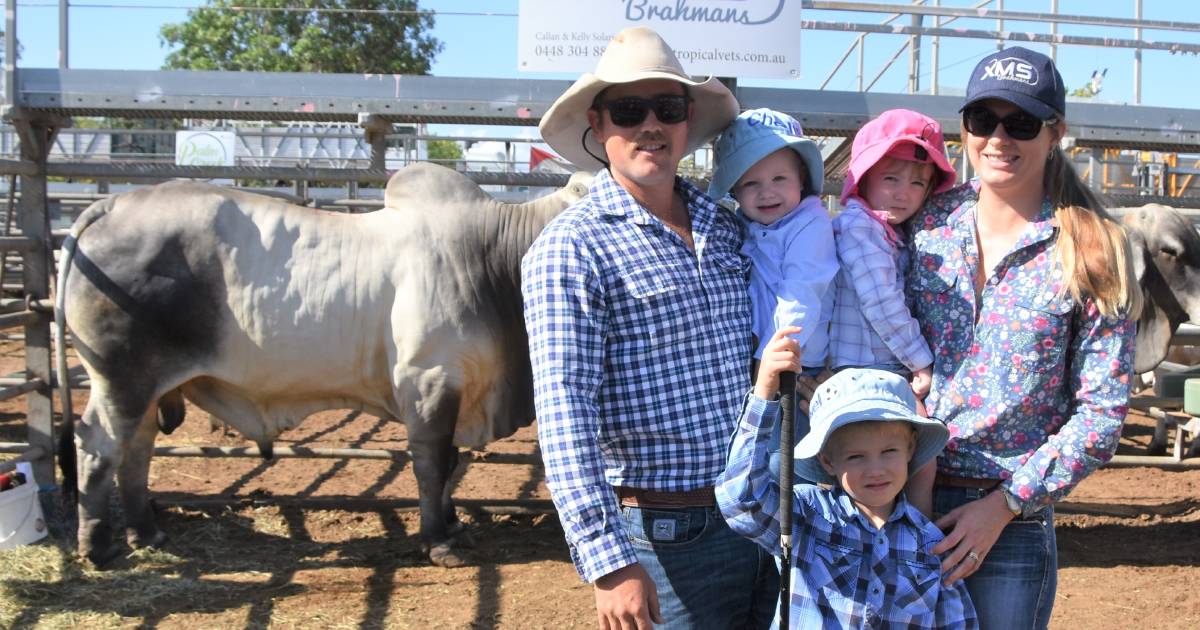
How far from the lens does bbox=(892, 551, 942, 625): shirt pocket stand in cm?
217

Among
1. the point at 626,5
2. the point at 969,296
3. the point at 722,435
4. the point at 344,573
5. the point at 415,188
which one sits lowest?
the point at 344,573

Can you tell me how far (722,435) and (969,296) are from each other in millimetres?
641

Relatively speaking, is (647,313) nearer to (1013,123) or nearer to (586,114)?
(586,114)

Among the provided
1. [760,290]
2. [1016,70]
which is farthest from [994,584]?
[1016,70]

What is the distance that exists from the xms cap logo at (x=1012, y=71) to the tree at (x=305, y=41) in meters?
23.6

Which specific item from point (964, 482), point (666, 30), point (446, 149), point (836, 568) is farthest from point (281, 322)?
point (446, 149)

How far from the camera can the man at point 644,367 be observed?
6.86 ft

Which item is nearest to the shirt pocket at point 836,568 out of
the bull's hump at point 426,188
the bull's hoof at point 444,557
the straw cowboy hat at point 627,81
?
the straw cowboy hat at point 627,81

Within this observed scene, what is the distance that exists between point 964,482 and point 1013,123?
804mm

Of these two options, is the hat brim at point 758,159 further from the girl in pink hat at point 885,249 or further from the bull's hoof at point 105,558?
the bull's hoof at point 105,558

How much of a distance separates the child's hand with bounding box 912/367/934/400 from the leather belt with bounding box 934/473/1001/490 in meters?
0.19

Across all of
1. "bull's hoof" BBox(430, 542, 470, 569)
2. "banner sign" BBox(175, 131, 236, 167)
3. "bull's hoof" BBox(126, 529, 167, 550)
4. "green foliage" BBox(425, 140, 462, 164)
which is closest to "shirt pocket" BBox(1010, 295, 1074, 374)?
"bull's hoof" BBox(430, 542, 470, 569)

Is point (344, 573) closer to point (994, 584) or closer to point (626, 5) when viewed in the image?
point (626, 5)

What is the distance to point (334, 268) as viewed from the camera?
5.16 meters
